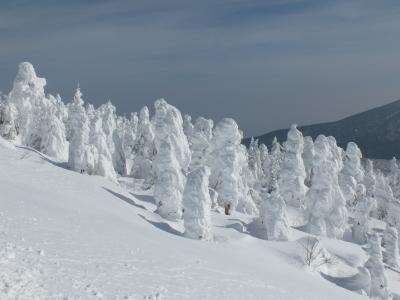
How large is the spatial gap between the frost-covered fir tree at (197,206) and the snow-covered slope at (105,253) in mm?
1205

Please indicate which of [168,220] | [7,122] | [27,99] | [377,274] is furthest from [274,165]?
[168,220]

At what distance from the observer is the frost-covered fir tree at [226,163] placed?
205 feet

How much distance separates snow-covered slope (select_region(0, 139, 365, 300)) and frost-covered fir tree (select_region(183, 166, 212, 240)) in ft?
3.95

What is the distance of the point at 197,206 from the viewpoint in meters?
43.1

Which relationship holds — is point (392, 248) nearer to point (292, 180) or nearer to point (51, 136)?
point (292, 180)

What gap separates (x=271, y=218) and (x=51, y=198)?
26.7m

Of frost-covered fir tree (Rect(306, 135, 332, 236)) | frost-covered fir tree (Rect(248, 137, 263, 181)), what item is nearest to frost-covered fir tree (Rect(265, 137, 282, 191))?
frost-covered fir tree (Rect(248, 137, 263, 181))

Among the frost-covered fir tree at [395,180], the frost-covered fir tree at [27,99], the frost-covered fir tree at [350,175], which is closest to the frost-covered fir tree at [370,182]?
the frost-covered fir tree at [350,175]

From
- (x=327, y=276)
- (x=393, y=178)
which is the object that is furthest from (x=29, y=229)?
(x=393, y=178)

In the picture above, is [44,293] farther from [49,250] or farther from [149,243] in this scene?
[149,243]

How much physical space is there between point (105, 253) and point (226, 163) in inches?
1555

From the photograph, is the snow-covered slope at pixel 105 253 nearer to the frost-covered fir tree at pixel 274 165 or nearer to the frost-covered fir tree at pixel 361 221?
the frost-covered fir tree at pixel 361 221

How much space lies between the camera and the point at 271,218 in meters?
55.3

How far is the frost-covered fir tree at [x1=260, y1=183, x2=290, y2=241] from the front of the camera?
54.9 metres
